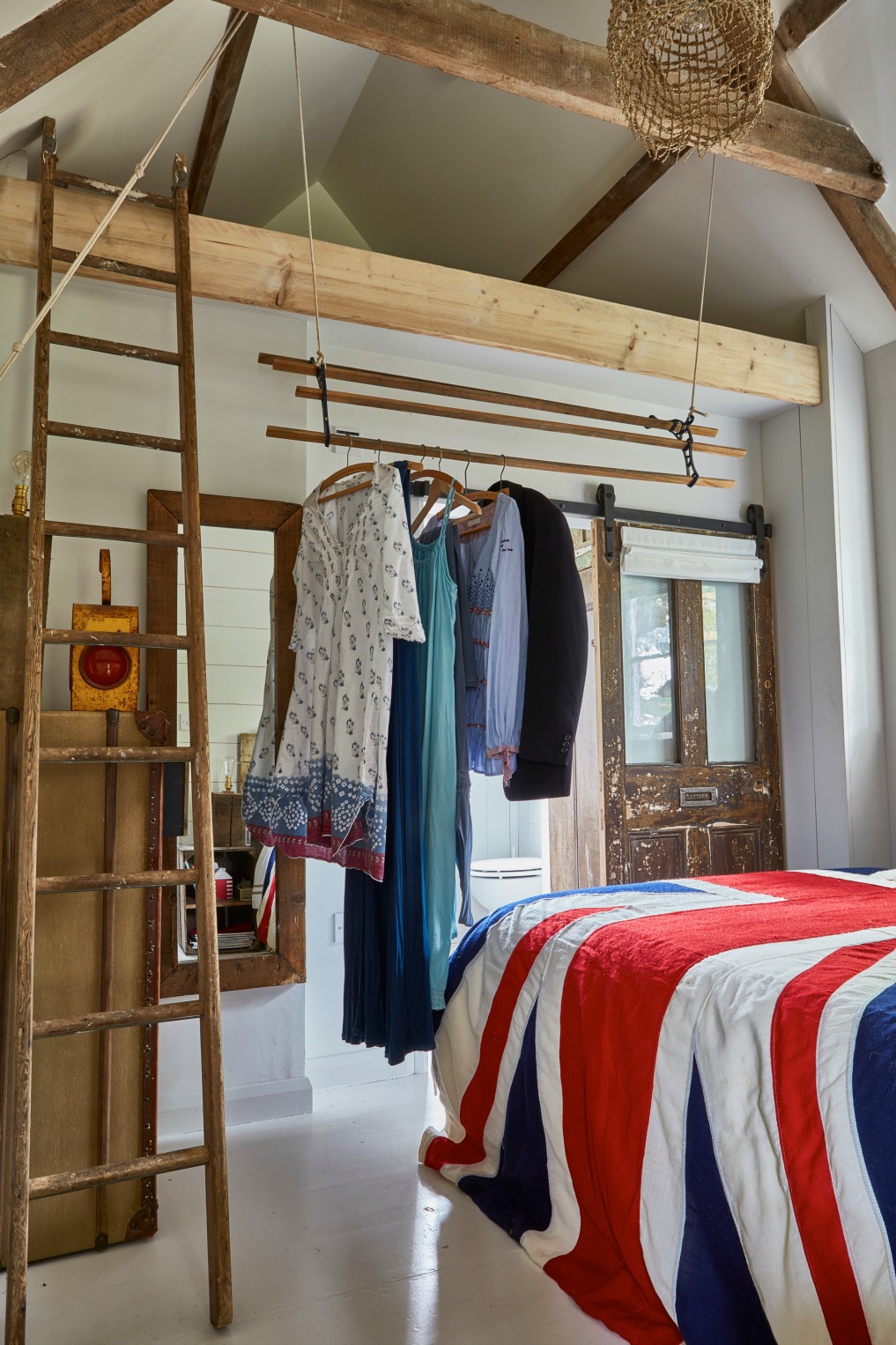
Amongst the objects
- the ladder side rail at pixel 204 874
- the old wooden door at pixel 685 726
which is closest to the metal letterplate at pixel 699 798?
the old wooden door at pixel 685 726

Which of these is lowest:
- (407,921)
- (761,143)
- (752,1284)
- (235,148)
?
(752,1284)

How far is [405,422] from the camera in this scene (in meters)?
3.58

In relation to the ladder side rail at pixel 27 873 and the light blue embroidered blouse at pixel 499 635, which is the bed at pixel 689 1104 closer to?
the light blue embroidered blouse at pixel 499 635

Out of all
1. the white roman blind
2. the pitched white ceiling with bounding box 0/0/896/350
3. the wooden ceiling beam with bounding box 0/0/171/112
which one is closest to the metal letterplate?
the white roman blind

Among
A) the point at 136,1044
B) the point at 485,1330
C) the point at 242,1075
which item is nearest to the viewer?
the point at 485,1330

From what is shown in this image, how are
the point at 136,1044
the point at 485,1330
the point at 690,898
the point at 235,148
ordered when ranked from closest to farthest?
the point at 485,1330
the point at 136,1044
the point at 690,898
the point at 235,148

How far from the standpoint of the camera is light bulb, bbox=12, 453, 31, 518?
2.54 metres

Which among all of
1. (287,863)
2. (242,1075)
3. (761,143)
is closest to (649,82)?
(761,143)

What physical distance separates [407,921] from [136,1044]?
28.4 inches

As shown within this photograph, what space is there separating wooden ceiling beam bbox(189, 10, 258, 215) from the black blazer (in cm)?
172

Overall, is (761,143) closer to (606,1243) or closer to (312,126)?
(312,126)

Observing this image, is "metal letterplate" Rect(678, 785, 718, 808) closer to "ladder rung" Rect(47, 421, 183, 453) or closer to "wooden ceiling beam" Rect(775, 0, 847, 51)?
"ladder rung" Rect(47, 421, 183, 453)

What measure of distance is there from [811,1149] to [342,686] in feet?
4.90

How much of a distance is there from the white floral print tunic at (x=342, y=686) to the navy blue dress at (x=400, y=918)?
98 millimetres
